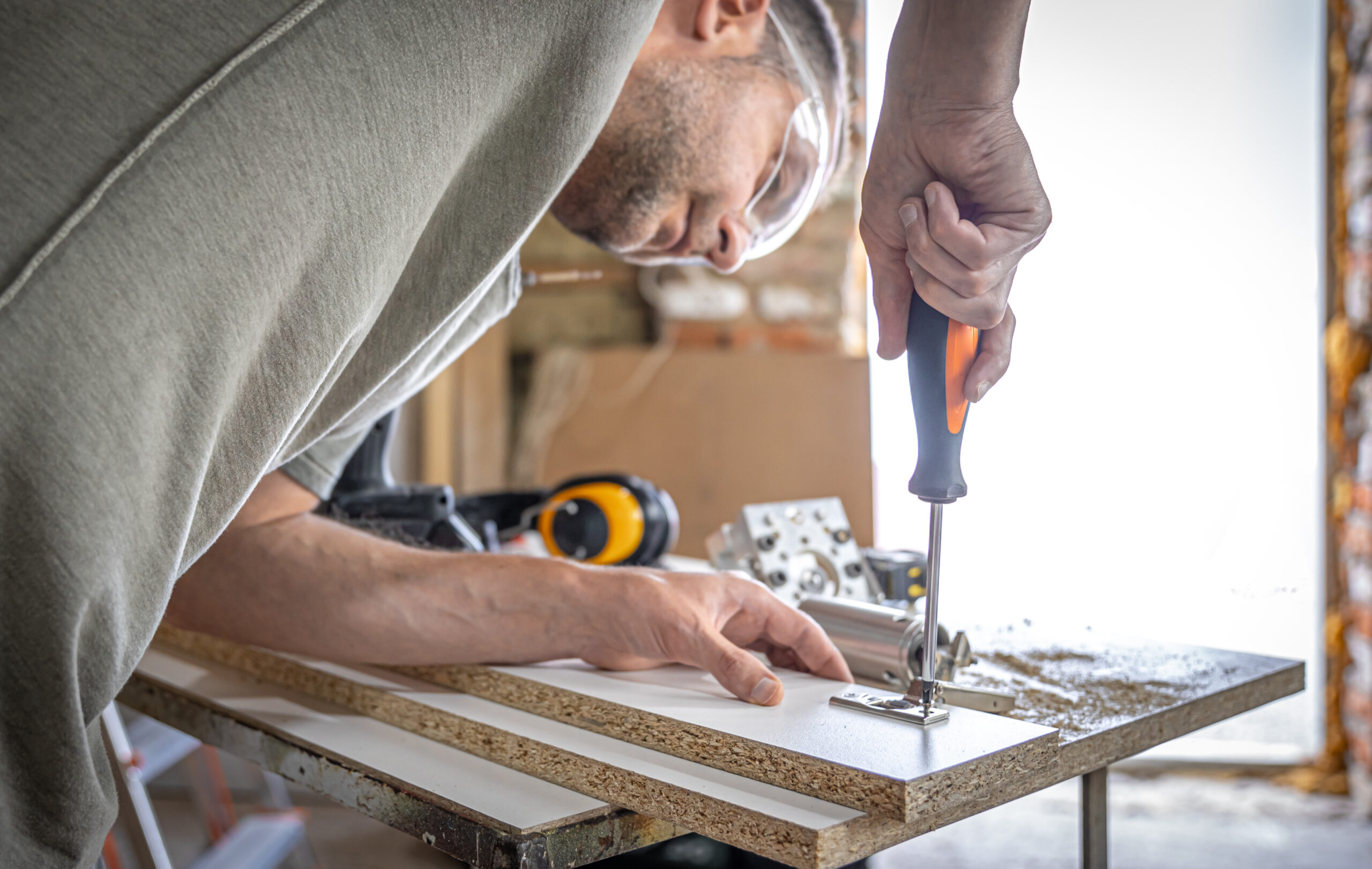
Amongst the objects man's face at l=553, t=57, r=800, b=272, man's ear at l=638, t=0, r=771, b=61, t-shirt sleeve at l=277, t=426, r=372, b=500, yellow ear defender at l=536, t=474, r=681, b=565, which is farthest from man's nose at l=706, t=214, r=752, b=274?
t-shirt sleeve at l=277, t=426, r=372, b=500

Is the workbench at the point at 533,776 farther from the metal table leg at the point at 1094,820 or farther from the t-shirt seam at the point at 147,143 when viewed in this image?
the t-shirt seam at the point at 147,143

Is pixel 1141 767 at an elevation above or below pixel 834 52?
below

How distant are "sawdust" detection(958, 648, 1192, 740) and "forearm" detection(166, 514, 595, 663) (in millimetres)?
357

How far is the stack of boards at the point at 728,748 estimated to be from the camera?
0.58 meters

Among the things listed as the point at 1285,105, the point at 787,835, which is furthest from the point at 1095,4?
the point at 787,835

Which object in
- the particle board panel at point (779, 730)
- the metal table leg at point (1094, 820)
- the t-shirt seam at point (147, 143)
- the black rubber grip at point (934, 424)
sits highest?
the t-shirt seam at point (147, 143)

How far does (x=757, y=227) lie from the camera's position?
116 cm

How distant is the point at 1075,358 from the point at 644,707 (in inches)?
75.7

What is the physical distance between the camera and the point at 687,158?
1088mm

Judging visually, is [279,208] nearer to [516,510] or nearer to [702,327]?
[516,510]

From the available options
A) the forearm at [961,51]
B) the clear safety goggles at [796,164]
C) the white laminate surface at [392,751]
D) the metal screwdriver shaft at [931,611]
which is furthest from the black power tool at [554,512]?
the forearm at [961,51]

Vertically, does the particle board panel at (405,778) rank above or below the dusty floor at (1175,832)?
above

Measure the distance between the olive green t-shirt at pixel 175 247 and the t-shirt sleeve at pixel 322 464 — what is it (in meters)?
0.42

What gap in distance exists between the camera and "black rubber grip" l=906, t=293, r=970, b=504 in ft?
2.27
